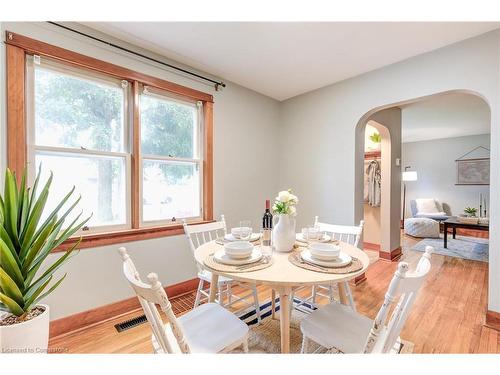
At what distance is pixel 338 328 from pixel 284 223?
2.03 ft

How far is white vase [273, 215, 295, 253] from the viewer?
1531 mm

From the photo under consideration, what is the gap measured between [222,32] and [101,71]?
1.05m

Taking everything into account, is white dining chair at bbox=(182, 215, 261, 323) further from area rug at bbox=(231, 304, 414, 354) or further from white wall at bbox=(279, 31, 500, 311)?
white wall at bbox=(279, 31, 500, 311)

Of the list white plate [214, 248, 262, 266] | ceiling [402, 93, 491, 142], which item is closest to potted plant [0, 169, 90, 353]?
white plate [214, 248, 262, 266]

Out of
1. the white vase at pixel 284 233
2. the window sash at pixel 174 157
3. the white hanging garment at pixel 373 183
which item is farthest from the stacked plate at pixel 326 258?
the white hanging garment at pixel 373 183

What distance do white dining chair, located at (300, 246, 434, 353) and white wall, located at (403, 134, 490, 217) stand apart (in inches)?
264

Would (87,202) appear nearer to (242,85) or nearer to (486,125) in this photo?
(242,85)

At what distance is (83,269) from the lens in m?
1.91

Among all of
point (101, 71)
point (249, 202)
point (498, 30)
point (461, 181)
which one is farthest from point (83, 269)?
point (461, 181)

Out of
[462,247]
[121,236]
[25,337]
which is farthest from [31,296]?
[462,247]

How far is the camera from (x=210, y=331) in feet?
3.93

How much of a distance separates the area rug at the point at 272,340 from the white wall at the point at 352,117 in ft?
4.25

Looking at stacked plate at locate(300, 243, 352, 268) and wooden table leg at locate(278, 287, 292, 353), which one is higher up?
stacked plate at locate(300, 243, 352, 268)

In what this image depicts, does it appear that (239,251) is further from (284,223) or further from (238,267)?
(284,223)
